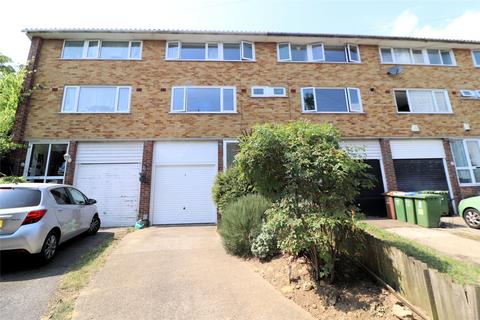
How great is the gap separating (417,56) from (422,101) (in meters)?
2.91

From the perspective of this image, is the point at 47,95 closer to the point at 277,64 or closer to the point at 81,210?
the point at 81,210

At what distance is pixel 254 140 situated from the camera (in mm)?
4297

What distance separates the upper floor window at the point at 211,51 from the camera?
1257cm

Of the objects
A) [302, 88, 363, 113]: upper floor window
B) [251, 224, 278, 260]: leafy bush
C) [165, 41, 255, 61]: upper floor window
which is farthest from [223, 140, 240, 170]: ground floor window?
[251, 224, 278, 260]: leafy bush

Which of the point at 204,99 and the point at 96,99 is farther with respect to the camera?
the point at 204,99

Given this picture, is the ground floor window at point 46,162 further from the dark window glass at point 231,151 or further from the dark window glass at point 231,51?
the dark window glass at point 231,51

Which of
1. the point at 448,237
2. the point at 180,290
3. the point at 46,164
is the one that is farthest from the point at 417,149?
the point at 46,164

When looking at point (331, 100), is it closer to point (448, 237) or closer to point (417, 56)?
point (417, 56)

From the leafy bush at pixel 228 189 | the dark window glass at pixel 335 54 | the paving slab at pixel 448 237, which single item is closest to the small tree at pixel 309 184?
the leafy bush at pixel 228 189

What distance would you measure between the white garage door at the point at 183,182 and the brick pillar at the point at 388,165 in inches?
321

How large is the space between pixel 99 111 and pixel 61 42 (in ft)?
14.4

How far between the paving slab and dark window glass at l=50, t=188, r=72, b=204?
913 centimetres

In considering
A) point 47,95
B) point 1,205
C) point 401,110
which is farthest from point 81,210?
point 401,110

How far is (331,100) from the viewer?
1256 centimetres
